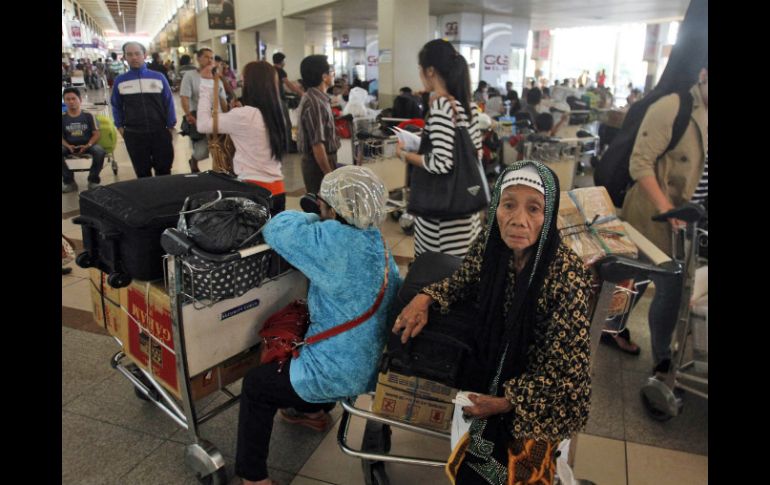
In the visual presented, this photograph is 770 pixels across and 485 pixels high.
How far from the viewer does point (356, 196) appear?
5.82 ft

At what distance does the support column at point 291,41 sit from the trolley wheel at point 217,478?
57.3ft

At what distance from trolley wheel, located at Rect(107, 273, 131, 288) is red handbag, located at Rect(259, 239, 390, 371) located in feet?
1.75

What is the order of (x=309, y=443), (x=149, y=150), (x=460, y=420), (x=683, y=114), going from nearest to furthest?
(x=460, y=420), (x=309, y=443), (x=683, y=114), (x=149, y=150)

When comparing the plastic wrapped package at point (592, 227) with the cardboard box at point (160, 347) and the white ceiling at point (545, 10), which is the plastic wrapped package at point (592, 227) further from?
the white ceiling at point (545, 10)

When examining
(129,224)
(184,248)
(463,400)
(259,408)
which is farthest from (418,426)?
(129,224)

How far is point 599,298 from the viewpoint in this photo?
5.43ft

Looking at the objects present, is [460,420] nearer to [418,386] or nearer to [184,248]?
[418,386]

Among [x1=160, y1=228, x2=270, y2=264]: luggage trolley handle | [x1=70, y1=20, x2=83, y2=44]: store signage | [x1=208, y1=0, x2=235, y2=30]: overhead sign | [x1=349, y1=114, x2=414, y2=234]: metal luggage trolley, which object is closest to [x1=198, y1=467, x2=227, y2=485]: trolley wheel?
[x1=160, y1=228, x2=270, y2=264]: luggage trolley handle

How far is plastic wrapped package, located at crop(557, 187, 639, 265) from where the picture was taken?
6.26 ft

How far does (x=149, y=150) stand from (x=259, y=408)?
403 cm
